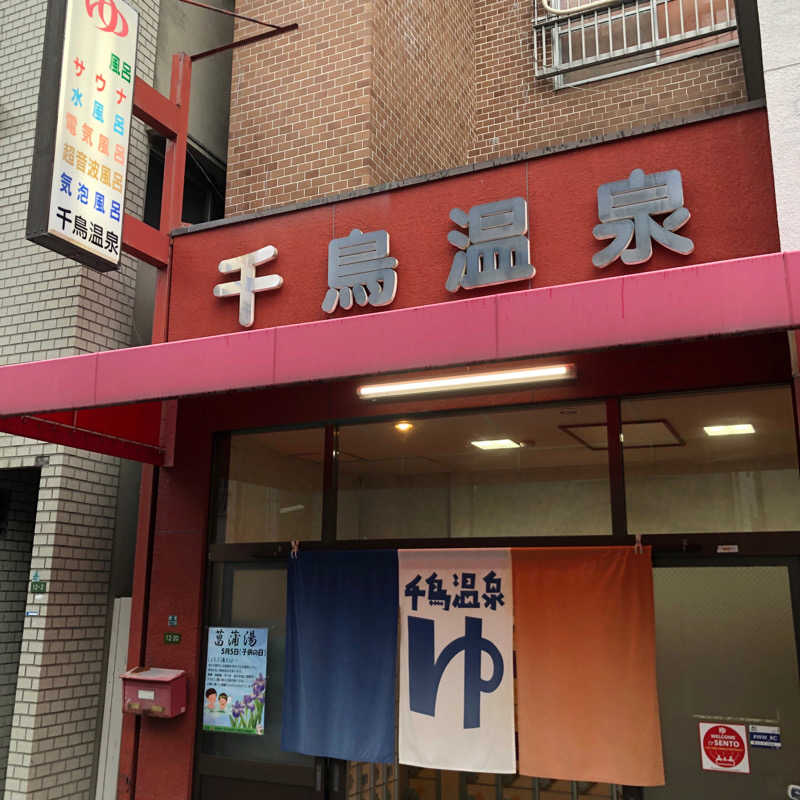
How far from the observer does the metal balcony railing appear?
33.4 feet

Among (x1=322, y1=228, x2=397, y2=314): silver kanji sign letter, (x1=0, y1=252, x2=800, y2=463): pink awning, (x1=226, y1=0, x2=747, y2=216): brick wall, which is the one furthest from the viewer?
(x1=226, y1=0, x2=747, y2=216): brick wall

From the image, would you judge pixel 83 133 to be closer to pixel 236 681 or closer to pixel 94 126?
pixel 94 126

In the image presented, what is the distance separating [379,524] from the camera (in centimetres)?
691

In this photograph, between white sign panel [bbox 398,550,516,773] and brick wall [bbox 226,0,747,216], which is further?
brick wall [bbox 226,0,747,216]

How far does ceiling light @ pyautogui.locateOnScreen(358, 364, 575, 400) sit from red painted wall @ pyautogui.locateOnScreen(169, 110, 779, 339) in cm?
64

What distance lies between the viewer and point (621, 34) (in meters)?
10.6

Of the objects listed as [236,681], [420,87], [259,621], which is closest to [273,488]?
[259,621]

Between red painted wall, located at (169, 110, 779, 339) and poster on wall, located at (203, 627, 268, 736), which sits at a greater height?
red painted wall, located at (169, 110, 779, 339)

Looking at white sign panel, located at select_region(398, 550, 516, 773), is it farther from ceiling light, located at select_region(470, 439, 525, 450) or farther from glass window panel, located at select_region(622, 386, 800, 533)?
glass window panel, located at select_region(622, 386, 800, 533)

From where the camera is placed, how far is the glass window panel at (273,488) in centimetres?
725

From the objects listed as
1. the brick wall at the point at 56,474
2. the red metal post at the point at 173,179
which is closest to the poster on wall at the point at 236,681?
the brick wall at the point at 56,474

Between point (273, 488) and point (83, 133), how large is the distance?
3282mm

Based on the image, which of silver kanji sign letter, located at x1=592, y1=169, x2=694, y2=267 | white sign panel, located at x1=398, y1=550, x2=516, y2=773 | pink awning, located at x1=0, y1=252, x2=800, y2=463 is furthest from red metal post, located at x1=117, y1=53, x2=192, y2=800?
silver kanji sign letter, located at x1=592, y1=169, x2=694, y2=267

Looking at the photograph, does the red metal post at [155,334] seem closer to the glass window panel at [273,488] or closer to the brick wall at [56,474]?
the glass window panel at [273,488]
